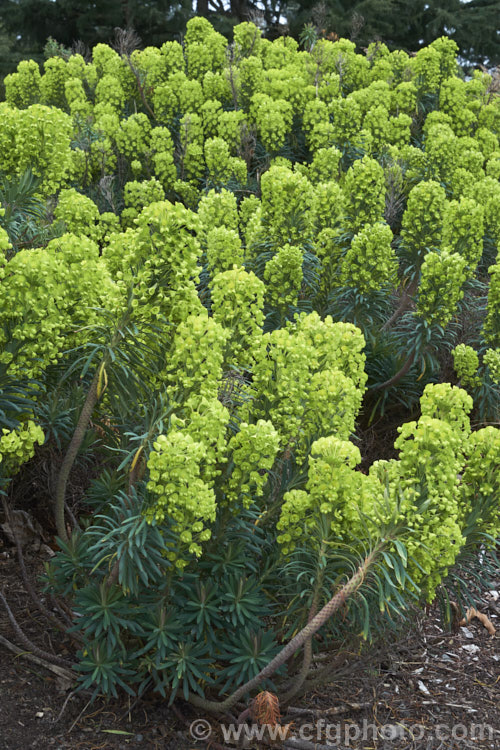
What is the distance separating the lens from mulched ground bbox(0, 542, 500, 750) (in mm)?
2971

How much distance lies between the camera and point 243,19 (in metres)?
15.2

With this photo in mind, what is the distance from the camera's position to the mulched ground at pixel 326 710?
297cm

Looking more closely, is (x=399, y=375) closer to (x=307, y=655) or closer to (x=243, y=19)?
(x=307, y=655)

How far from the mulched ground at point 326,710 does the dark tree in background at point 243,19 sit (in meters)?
12.1

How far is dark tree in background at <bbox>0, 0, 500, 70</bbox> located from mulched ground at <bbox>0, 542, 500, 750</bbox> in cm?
1207

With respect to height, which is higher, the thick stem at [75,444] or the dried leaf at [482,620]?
the thick stem at [75,444]

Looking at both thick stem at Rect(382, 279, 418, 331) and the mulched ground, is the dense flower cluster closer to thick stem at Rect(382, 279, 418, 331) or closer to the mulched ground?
thick stem at Rect(382, 279, 418, 331)

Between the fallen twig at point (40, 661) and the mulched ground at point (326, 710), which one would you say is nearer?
the mulched ground at point (326, 710)

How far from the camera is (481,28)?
16.1 m

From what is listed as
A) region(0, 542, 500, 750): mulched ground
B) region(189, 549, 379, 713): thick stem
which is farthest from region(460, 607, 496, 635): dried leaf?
region(189, 549, 379, 713): thick stem

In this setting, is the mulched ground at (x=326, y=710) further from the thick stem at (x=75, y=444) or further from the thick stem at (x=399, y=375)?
the thick stem at (x=399, y=375)

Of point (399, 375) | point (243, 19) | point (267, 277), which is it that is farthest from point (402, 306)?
point (243, 19)

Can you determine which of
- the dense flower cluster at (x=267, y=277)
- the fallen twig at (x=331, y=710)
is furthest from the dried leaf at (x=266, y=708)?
the dense flower cluster at (x=267, y=277)

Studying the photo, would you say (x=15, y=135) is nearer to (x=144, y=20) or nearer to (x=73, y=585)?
(x=73, y=585)
